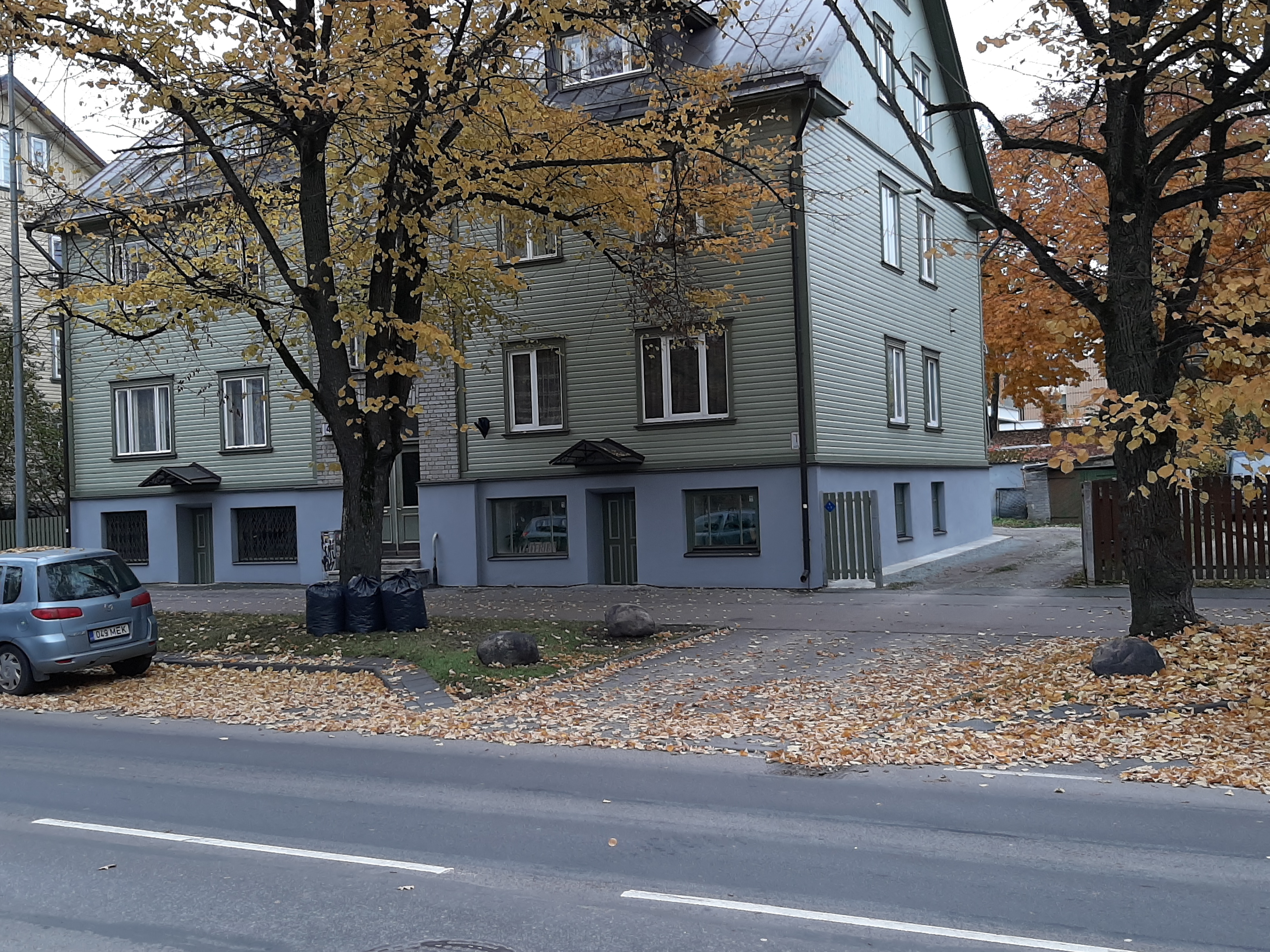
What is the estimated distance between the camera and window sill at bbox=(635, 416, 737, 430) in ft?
70.6

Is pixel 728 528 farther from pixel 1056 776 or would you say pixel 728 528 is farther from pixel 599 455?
pixel 1056 776

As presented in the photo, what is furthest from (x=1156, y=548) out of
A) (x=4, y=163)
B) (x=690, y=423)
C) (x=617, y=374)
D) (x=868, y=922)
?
(x=4, y=163)

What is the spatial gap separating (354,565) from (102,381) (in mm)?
17377

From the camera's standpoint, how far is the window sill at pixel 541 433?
2316cm

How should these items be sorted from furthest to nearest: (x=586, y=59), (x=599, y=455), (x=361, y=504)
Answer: (x=586, y=59) → (x=599, y=455) → (x=361, y=504)

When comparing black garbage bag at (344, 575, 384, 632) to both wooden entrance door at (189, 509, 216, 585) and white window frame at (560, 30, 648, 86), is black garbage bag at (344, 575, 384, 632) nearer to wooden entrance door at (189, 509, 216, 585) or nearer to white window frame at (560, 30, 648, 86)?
white window frame at (560, 30, 648, 86)

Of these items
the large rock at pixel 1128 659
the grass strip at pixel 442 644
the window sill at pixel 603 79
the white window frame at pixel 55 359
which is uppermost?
the window sill at pixel 603 79

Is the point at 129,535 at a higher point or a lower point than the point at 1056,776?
higher

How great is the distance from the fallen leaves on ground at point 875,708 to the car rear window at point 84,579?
1146 millimetres

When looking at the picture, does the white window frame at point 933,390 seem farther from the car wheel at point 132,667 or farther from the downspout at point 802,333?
the car wheel at point 132,667

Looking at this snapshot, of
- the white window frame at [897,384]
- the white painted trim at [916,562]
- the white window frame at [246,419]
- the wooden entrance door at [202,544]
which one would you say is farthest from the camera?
the wooden entrance door at [202,544]

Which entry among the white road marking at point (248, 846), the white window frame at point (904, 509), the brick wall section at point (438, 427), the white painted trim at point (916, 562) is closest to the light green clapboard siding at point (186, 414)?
the brick wall section at point (438, 427)

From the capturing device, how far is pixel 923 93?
1061 inches

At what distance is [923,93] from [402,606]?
18.7m
